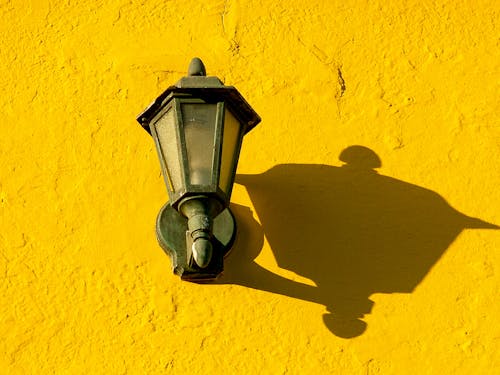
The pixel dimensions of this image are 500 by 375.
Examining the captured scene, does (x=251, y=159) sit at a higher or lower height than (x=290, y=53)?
lower

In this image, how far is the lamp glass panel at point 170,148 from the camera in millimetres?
3943

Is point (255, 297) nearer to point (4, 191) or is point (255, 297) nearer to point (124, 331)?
point (124, 331)

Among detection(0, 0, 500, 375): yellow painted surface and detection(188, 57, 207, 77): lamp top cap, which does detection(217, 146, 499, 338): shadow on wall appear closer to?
detection(0, 0, 500, 375): yellow painted surface

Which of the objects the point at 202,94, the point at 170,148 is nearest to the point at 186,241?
the point at 170,148

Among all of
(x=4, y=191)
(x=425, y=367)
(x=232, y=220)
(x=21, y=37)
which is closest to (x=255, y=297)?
(x=232, y=220)

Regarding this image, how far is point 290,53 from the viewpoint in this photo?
478 cm

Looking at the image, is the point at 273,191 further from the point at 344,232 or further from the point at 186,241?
the point at 186,241

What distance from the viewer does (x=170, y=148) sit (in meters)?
4.00

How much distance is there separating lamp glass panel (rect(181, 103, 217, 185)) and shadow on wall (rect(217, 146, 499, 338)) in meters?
0.52

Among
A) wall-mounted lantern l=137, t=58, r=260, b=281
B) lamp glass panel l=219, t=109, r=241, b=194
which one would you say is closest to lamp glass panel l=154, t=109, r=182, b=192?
wall-mounted lantern l=137, t=58, r=260, b=281

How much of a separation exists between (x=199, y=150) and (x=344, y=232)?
0.72 metres

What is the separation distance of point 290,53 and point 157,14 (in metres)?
0.52

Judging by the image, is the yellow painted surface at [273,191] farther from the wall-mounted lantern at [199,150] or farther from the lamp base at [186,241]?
the wall-mounted lantern at [199,150]

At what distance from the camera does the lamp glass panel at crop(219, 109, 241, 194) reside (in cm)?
398
